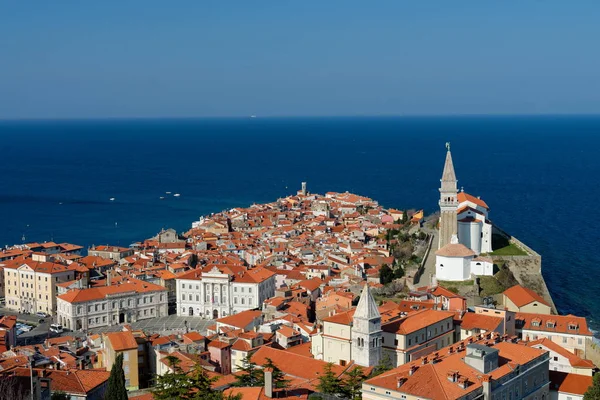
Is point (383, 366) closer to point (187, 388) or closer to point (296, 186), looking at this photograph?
point (187, 388)

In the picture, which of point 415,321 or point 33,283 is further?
point 33,283

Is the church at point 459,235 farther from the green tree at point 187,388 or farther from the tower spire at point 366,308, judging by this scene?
the green tree at point 187,388

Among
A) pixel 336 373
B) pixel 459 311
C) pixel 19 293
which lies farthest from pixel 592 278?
pixel 19 293

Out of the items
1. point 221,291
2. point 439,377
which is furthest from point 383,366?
point 221,291

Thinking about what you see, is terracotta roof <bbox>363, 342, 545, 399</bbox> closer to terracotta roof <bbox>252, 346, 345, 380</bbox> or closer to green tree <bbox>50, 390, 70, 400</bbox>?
terracotta roof <bbox>252, 346, 345, 380</bbox>

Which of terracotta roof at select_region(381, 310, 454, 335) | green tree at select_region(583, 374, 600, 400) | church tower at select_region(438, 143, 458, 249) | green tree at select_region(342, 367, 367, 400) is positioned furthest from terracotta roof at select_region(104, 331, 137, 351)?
church tower at select_region(438, 143, 458, 249)

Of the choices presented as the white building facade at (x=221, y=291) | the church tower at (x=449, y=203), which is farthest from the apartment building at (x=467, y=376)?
the church tower at (x=449, y=203)
